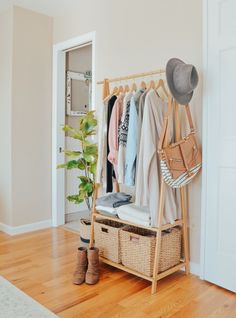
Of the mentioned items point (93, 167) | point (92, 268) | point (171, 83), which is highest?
point (171, 83)

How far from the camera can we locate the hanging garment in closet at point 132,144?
2.37 meters

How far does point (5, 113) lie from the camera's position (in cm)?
365

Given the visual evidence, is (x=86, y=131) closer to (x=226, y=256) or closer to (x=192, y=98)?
(x=192, y=98)

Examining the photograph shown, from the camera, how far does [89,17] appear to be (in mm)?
3387

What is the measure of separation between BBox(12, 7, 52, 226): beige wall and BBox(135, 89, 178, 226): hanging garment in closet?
6.14 ft

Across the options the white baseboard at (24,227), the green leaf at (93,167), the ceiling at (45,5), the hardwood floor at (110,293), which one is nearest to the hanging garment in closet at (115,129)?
the green leaf at (93,167)

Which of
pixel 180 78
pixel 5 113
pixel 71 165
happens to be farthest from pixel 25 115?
pixel 180 78

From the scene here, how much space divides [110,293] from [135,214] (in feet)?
1.95

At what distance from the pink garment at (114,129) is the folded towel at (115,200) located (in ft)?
1.07

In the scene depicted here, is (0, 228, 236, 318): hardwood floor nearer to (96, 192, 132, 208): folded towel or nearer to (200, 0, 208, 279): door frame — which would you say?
(200, 0, 208, 279): door frame

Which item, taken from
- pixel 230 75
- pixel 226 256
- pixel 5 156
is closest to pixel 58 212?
pixel 5 156

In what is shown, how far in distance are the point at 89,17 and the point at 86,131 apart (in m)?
1.30

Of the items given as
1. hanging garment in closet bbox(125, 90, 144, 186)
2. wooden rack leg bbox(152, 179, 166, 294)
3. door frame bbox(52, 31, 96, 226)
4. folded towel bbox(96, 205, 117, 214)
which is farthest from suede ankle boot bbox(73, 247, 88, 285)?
door frame bbox(52, 31, 96, 226)

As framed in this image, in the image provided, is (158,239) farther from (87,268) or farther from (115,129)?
(115,129)
